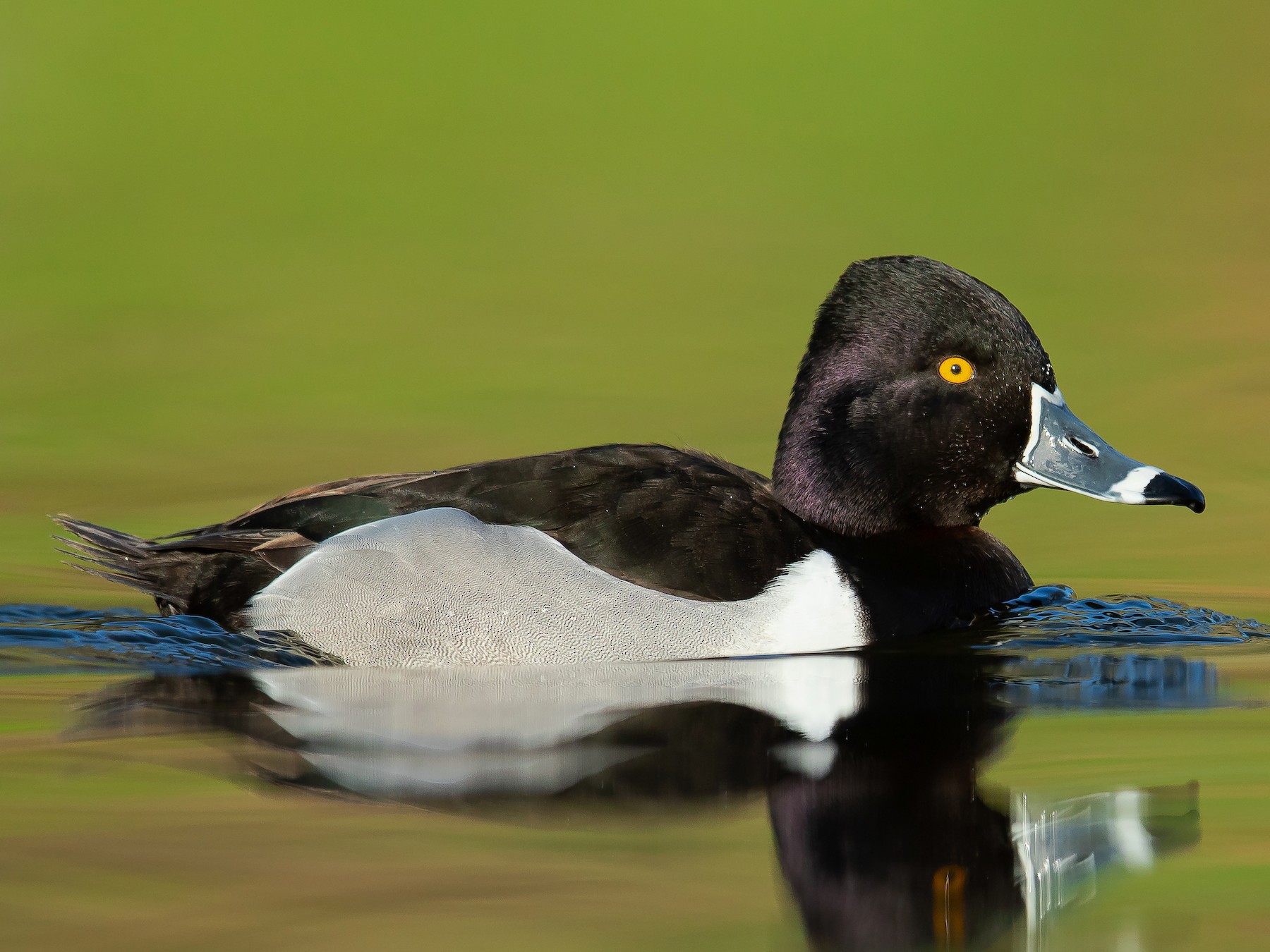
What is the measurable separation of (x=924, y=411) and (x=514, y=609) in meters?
1.86

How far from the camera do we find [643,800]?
438cm

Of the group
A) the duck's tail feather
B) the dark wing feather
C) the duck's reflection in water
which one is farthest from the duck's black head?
the duck's tail feather

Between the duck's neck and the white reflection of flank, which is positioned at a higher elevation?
the duck's neck

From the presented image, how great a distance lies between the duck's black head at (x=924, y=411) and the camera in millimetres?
6500

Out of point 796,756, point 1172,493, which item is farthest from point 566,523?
point 1172,493

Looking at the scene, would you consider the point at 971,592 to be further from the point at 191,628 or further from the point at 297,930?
the point at 297,930

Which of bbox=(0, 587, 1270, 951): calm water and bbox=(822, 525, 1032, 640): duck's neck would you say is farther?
bbox=(822, 525, 1032, 640): duck's neck

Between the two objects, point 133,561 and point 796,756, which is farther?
point 133,561

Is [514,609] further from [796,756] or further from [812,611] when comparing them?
[796,756]

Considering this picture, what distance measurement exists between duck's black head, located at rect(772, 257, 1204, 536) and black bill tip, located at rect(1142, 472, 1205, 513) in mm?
48

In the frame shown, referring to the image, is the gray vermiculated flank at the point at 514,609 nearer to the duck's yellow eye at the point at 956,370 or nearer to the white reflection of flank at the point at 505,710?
the white reflection of flank at the point at 505,710

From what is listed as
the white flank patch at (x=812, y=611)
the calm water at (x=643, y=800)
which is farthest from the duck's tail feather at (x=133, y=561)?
the white flank patch at (x=812, y=611)

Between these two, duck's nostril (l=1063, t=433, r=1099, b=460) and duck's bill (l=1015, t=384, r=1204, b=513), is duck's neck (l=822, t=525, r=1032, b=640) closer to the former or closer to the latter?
duck's bill (l=1015, t=384, r=1204, b=513)

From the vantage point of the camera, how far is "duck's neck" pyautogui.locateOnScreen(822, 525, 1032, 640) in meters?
6.29
